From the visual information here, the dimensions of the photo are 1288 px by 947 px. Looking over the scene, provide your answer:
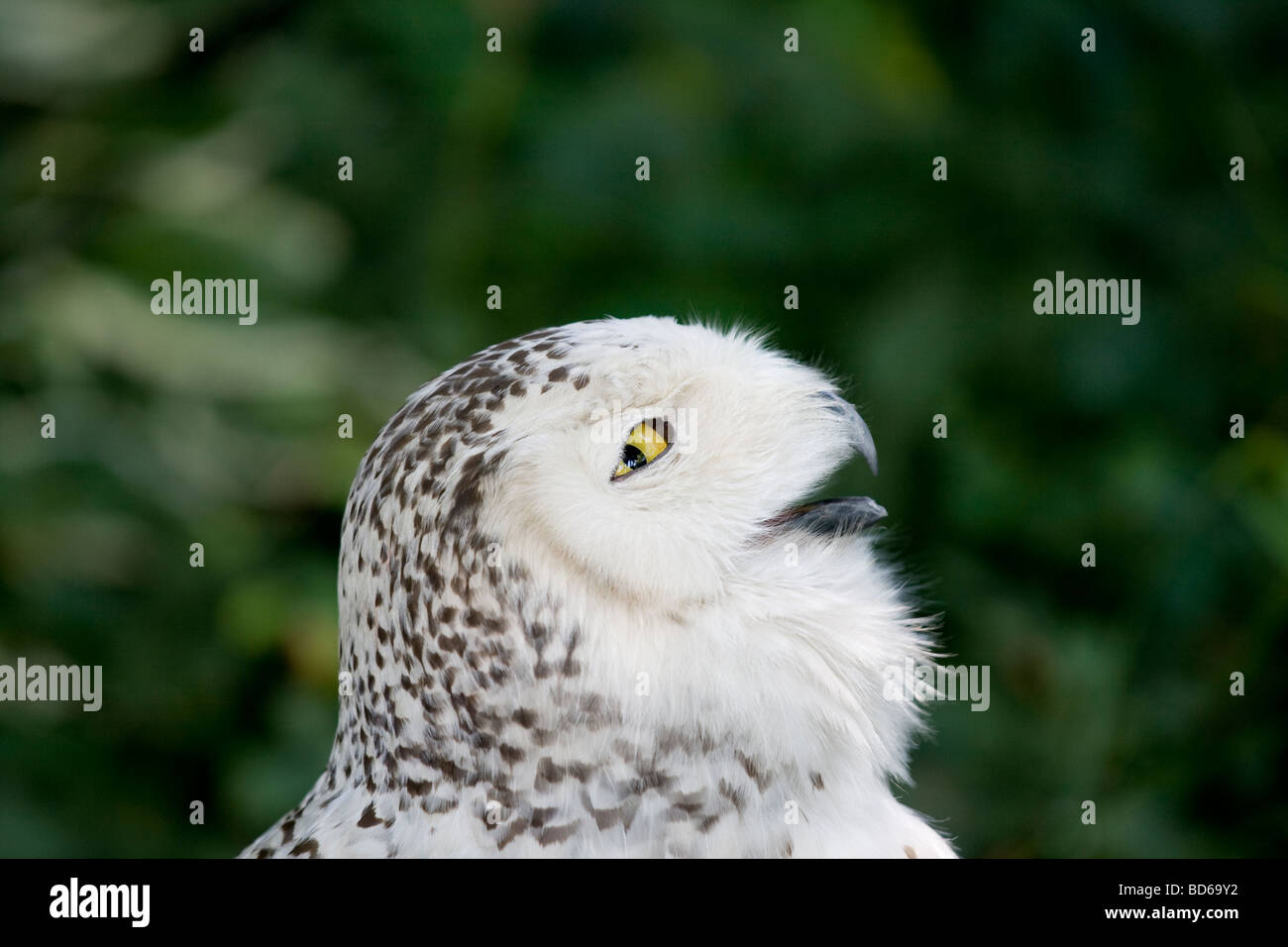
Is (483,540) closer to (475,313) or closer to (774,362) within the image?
(774,362)

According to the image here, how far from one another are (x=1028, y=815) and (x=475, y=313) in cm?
175

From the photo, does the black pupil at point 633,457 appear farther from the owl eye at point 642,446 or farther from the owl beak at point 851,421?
the owl beak at point 851,421

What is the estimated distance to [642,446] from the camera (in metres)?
1.46

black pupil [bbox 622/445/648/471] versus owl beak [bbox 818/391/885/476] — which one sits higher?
owl beak [bbox 818/391/885/476]

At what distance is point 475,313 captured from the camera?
308 cm

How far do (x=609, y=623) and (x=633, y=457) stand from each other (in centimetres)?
20

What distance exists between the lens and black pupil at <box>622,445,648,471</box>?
4.74 feet

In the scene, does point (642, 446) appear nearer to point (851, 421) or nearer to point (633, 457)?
point (633, 457)

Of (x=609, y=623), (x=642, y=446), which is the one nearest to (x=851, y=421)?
(x=642, y=446)


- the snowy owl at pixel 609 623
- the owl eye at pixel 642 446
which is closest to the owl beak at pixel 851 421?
the snowy owl at pixel 609 623

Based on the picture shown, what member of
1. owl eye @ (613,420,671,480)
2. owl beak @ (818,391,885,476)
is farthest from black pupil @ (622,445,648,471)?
owl beak @ (818,391,885,476)

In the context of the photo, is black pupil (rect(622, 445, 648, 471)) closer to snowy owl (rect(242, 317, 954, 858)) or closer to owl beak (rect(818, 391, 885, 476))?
snowy owl (rect(242, 317, 954, 858))

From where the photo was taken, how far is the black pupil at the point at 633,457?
4.74ft
